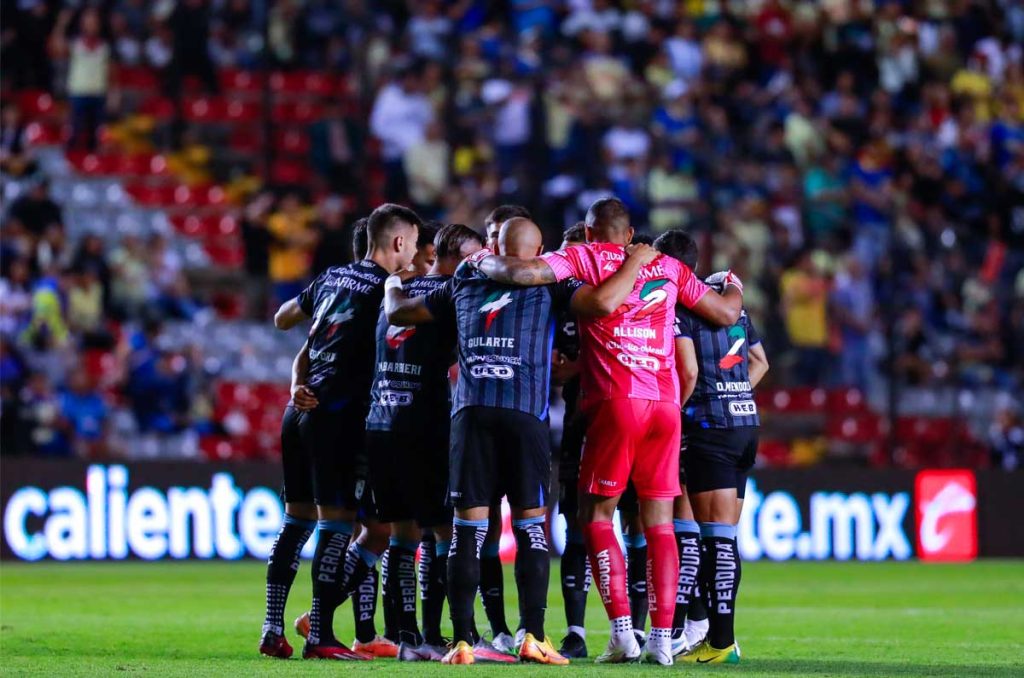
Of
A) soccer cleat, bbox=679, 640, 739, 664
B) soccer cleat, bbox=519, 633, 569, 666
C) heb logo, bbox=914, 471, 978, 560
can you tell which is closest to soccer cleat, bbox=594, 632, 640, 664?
soccer cleat, bbox=519, 633, 569, 666

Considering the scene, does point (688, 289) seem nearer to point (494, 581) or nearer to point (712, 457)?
point (712, 457)

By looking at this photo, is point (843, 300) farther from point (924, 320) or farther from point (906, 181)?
point (906, 181)

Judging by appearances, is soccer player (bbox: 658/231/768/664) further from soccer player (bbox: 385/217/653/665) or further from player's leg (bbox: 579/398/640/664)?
soccer player (bbox: 385/217/653/665)

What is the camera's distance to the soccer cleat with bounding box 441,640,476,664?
27.9 ft

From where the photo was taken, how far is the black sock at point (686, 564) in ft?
30.6

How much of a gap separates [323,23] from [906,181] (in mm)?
7602

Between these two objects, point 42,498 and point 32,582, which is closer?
point 32,582

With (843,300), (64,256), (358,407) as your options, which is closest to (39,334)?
(64,256)

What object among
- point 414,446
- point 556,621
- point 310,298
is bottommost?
point 556,621

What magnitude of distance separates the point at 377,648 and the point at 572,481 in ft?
4.37

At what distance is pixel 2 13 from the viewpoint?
2203cm

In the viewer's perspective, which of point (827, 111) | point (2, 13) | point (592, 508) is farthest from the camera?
point (827, 111)

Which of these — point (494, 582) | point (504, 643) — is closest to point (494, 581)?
point (494, 582)

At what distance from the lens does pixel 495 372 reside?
862cm
